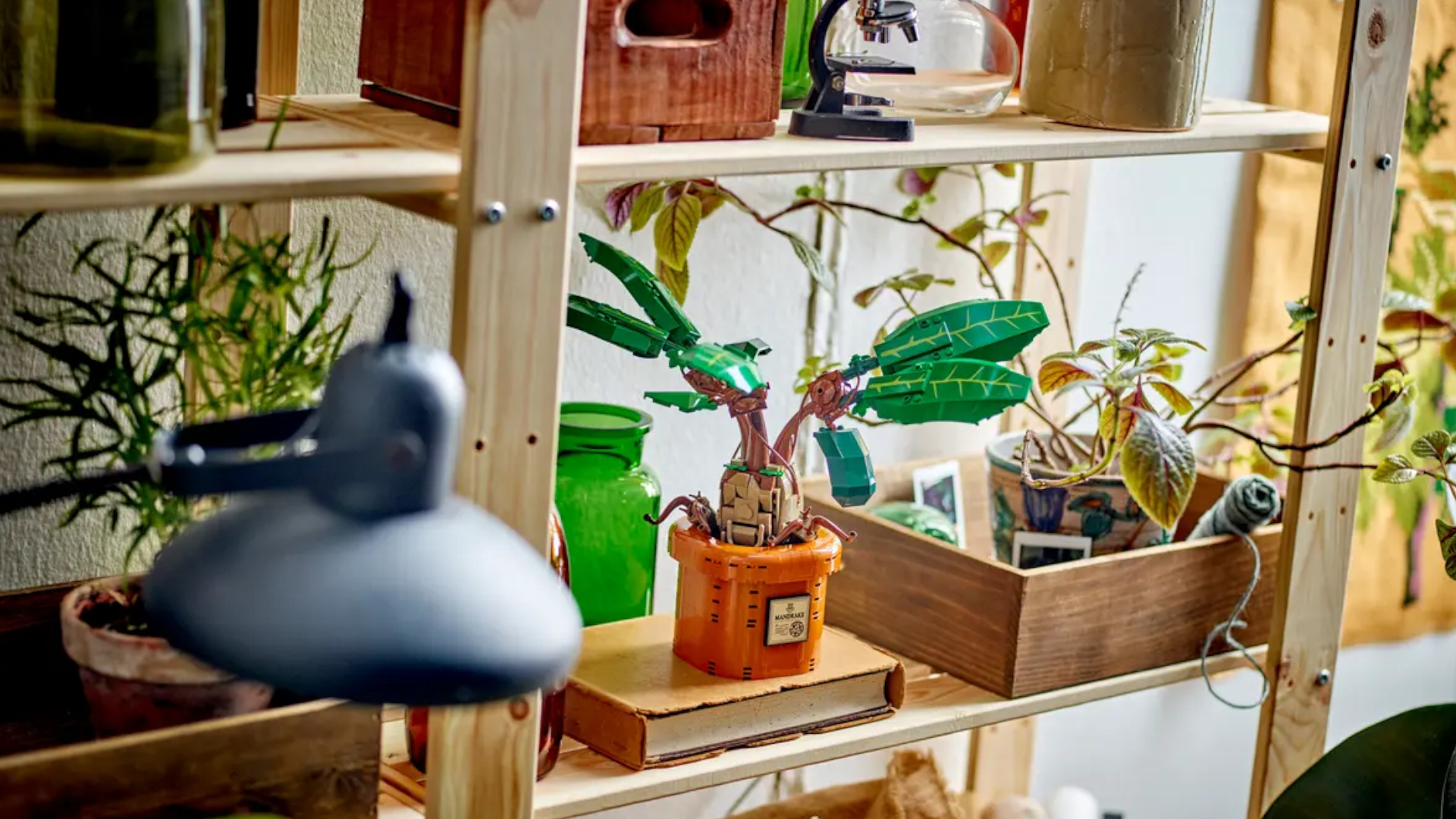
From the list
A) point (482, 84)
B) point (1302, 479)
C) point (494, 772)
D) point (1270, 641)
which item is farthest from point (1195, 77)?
point (494, 772)

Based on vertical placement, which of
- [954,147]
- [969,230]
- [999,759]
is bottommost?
[999,759]

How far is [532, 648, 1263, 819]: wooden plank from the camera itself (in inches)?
48.7

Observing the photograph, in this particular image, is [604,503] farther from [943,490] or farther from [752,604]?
[943,490]

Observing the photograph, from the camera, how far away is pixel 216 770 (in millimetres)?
1030

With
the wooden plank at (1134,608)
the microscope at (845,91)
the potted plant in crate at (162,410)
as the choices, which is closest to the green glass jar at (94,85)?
the potted plant in crate at (162,410)

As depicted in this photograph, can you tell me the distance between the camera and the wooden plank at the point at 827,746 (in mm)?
1237

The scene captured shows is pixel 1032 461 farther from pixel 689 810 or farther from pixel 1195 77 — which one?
pixel 689 810

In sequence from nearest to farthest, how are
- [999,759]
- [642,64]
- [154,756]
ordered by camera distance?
[154,756], [642,64], [999,759]

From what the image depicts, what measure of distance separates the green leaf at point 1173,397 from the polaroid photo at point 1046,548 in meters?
0.16

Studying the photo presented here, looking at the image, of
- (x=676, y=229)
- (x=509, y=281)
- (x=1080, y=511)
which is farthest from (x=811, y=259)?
(x=509, y=281)

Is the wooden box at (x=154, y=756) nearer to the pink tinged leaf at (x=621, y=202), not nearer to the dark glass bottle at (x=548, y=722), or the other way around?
the dark glass bottle at (x=548, y=722)

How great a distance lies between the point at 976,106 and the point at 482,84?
530 mm

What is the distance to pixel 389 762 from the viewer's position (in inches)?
51.5

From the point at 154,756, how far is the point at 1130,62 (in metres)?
0.91
